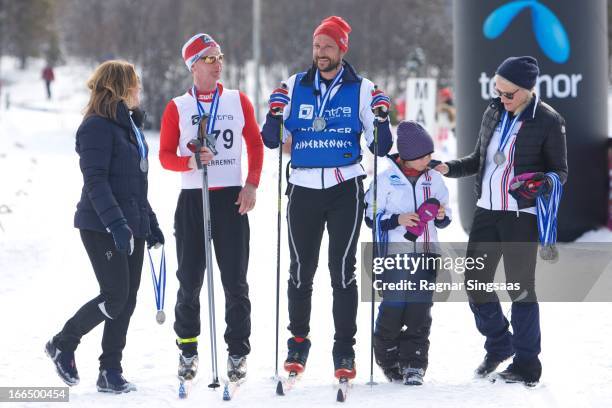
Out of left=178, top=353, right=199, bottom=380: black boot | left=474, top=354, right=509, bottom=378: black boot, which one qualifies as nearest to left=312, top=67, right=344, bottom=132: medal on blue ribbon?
left=178, top=353, right=199, bottom=380: black boot

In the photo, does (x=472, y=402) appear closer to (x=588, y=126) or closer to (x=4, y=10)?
(x=588, y=126)

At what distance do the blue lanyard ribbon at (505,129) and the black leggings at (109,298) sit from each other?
2.18 m

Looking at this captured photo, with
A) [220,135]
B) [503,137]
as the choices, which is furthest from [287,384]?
[503,137]

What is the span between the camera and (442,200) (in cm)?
529

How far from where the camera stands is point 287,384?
5.19m

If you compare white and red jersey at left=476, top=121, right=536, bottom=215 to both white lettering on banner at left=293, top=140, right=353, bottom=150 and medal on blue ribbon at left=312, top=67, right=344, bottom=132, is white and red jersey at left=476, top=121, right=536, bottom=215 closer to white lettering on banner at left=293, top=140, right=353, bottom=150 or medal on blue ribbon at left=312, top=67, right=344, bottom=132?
white lettering on banner at left=293, top=140, right=353, bottom=150

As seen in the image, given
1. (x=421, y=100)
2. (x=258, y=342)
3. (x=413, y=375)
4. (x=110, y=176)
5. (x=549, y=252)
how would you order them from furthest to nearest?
(x=421, y=100)
(x=258, y=342)
(x=413, y=375)
(x=549, y=252)
(x=110, y=176)

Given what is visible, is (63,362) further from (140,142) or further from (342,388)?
(342,388)

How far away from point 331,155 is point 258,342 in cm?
173

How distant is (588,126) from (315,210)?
17.1 feet

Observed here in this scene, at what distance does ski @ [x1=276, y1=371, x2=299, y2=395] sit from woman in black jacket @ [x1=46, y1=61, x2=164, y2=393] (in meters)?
0.87

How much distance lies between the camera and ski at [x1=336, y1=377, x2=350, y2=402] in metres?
4.90

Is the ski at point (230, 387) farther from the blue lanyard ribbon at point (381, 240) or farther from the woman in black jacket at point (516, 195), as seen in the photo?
the woman in black jacket at point (516, 195)

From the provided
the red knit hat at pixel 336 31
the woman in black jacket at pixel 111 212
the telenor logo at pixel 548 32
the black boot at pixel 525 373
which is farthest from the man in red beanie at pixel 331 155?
the telenor logo at pixel 548 32
